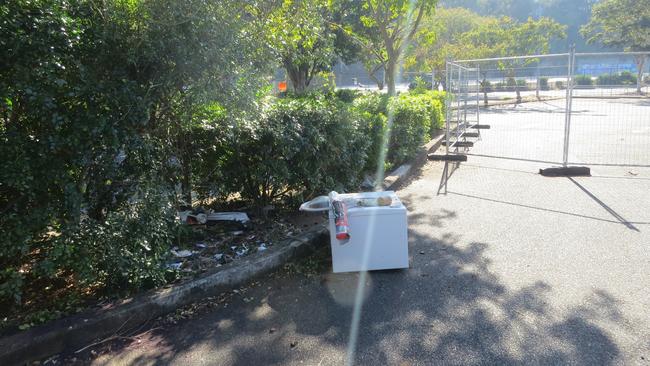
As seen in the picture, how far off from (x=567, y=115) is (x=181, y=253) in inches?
284

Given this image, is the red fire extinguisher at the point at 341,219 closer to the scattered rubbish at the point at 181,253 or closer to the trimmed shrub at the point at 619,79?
the scattered rubbish at the point at 181,253

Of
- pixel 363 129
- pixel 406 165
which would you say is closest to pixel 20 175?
pixel 363 129

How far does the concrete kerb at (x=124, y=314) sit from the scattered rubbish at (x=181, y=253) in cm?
59

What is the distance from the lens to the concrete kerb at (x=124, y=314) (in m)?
3.27

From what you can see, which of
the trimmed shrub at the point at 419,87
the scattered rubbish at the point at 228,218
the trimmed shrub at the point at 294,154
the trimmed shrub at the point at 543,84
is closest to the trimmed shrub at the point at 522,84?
the trimmed shrub at the point at 543,84

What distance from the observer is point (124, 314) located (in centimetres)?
367

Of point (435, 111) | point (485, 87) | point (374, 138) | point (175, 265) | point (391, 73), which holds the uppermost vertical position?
point (391, 73)

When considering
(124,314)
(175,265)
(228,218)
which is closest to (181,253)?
(175,265)

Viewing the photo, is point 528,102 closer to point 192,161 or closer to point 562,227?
point 562,227

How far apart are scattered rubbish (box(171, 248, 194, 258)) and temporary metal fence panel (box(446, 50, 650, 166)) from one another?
21.5 ft

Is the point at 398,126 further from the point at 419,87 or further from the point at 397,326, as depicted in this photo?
the point at 419,87

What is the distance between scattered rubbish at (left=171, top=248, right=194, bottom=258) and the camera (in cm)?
483

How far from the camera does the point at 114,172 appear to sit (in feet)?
12.5

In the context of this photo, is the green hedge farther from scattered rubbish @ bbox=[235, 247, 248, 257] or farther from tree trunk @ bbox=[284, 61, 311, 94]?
tree trunk @ bbox=[284, 61, 311, 94]
